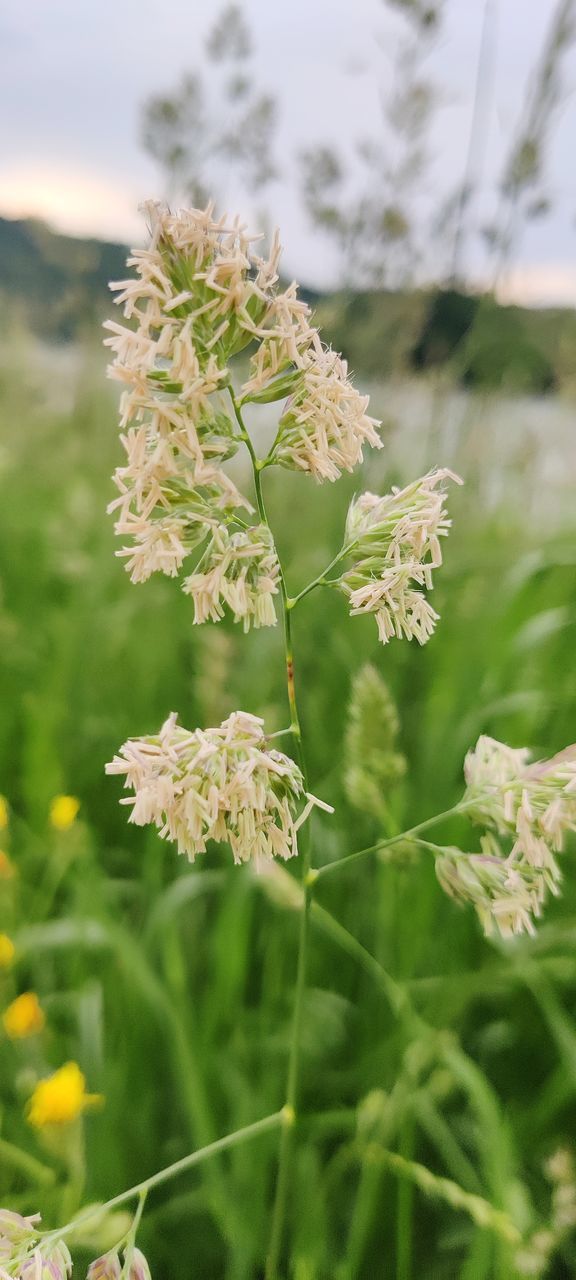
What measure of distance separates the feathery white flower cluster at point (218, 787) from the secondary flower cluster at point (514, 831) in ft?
0.51

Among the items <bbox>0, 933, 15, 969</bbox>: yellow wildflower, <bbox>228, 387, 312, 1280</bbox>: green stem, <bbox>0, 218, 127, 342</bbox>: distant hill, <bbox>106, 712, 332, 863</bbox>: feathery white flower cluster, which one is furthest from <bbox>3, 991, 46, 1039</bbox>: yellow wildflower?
<bbox>0, 218, 127, 342</bbox>: distant hill

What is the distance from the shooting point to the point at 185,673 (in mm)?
2383

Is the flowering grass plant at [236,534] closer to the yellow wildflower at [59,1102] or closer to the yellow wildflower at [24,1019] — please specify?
the yellow wildflower at [59,1102]

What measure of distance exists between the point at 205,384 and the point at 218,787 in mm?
270

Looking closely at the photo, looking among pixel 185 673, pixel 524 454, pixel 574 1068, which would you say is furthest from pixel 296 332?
pixel 524 454

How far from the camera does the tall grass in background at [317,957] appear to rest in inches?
47.7

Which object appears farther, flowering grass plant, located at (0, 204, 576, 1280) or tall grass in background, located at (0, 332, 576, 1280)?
tall grass in background, located at (0, 332, 576, 1280)

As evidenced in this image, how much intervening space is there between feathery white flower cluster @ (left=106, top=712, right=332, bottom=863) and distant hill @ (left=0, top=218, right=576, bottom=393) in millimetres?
956

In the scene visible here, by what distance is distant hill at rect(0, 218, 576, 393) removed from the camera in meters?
2.01

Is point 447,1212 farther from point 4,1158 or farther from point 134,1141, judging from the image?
point 4,1158

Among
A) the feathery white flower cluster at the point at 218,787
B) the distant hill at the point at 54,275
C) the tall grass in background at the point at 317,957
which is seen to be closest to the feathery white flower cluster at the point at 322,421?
the feathery white flower cluster at the point at 218,787

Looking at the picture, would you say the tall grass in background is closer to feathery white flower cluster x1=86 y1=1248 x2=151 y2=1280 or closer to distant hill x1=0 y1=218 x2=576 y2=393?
distant hill x1=0 y1=218 x2=576 y2=393

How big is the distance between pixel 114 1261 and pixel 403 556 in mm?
566

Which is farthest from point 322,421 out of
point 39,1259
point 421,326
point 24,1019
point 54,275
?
point 54,275
